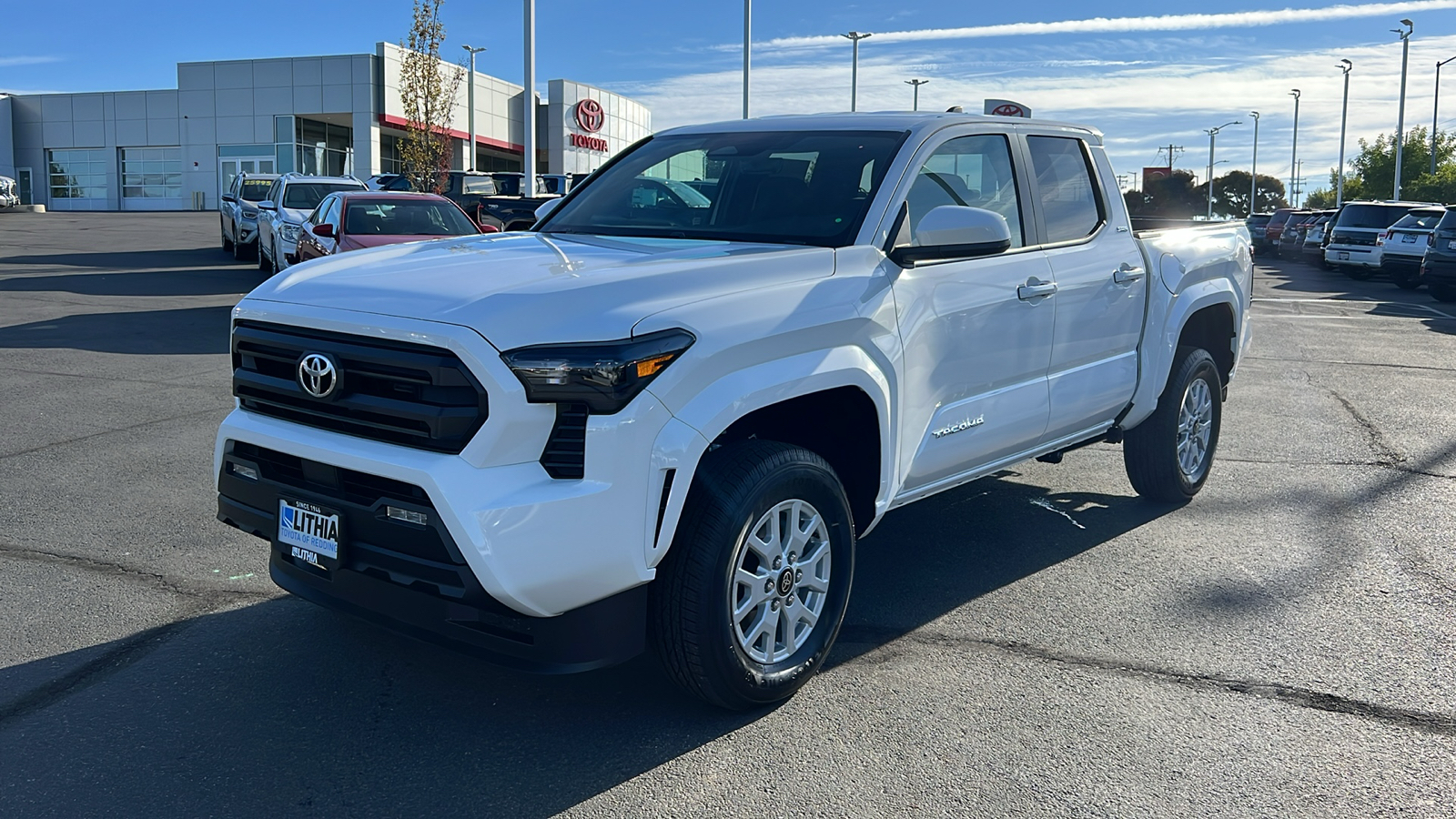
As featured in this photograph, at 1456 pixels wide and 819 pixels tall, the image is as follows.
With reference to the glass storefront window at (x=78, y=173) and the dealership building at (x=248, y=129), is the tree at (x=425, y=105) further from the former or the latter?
the glass storefront window at (x=78, y=173)

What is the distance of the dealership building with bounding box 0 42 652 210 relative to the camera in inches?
2195

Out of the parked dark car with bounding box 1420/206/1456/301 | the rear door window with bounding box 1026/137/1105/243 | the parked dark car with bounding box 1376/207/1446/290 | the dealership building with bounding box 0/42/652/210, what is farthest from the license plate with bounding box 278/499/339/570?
the dealership building with bounding box 0/42/652/210

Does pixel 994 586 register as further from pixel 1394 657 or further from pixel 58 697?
pixel 58 697

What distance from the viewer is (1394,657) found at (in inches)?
173

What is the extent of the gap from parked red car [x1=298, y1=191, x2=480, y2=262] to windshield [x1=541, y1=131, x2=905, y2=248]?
8557mm

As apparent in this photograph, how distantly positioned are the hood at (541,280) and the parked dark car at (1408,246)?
2344 centimetres

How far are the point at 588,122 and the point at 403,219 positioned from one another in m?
50.3

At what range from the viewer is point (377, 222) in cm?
1398

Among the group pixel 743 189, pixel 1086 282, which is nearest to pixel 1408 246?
pixel 1086 282

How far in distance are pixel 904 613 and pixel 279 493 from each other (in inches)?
94.2

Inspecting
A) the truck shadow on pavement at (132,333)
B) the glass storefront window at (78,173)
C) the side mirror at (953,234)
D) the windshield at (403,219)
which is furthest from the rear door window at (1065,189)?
the glass storefront window at (78,173)

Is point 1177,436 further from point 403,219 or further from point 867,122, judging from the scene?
point 403,219

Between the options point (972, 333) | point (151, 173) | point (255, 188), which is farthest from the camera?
point (151, 173)

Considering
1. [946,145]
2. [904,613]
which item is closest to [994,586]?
[904,613]
